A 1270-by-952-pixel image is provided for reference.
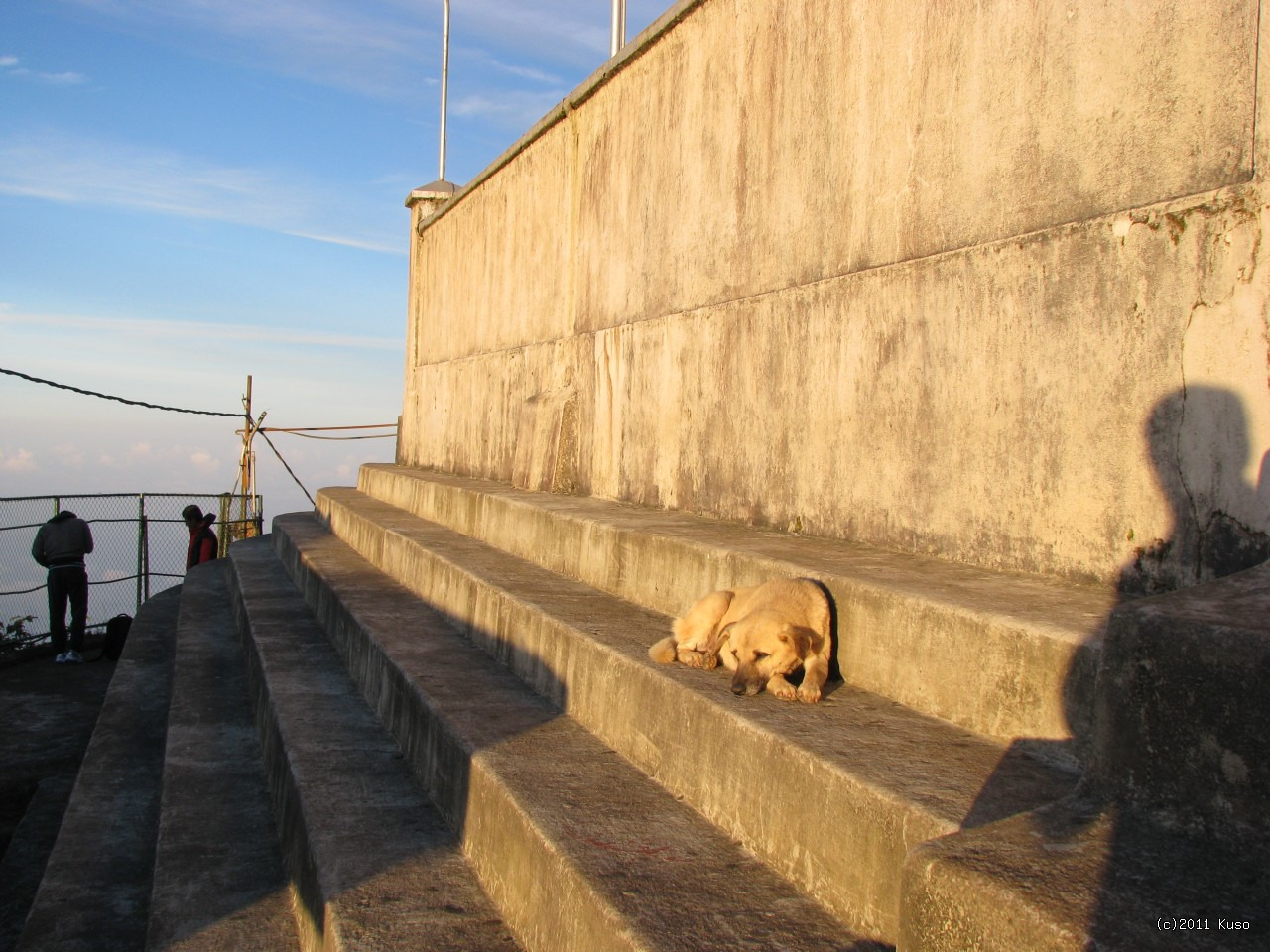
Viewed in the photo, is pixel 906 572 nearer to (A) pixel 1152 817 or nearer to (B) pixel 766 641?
(B) pixel 766 641

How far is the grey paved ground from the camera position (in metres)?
5.26

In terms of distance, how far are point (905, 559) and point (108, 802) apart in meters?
4.39

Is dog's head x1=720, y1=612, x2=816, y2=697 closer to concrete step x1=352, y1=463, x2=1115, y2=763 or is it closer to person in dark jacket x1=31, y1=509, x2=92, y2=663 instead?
concrete step x1=352, y1=463, x2=1115, y2=763

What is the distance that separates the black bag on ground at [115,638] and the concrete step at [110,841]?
3959mm

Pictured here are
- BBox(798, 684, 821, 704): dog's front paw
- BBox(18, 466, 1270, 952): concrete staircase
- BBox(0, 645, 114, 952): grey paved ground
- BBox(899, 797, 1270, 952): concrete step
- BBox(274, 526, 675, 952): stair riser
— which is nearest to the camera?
BBox(899, 797, 1270, 952): concrete step

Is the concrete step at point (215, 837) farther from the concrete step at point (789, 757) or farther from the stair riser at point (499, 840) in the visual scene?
the concrete step at point (789, 757)

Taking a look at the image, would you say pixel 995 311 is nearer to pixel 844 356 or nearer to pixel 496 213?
pixel 844 356

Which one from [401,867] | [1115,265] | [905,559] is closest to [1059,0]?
[1115,265]

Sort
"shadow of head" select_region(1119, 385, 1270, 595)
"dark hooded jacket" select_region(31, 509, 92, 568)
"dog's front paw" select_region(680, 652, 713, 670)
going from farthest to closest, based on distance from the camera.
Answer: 1. "dark hooded jacket" select_region(31, 509, 92, 568)
2. "dog's front paw" select_region(680, 652, 713, 670)
3. "shadow of head" select_region(1119, 385, 1270, 595)

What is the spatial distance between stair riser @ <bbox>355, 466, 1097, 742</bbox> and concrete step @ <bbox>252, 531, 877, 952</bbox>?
62 cm

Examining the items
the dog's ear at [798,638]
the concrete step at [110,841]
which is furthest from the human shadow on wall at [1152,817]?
the concrete step at [110,841]

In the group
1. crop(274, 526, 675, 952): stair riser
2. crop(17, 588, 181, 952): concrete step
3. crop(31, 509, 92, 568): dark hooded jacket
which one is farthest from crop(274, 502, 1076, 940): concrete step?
crop(31, 509, 92, 568): dark hooded jacket

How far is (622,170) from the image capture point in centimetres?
704

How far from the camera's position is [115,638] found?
37.5 feet
